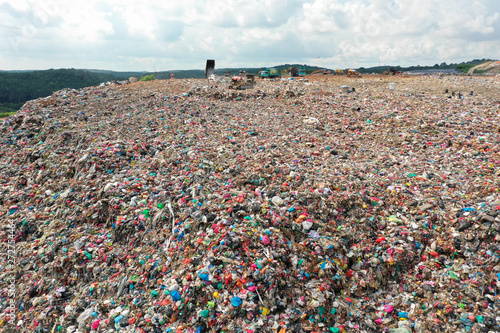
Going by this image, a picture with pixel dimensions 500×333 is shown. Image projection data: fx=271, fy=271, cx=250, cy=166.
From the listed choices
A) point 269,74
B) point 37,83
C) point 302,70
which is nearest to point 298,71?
point 302,70

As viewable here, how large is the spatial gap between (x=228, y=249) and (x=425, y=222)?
9.56 ft

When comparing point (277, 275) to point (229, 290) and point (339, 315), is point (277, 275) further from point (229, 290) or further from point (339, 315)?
point (339, 315)

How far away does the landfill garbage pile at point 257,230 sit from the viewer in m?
2.86

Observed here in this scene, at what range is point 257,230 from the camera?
346 cm

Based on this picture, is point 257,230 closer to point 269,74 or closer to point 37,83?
point 269,74

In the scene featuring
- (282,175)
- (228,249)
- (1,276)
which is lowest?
(1,276)

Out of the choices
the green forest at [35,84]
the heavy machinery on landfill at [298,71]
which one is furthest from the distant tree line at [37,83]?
the heavy machinery on landfill at [298,71]

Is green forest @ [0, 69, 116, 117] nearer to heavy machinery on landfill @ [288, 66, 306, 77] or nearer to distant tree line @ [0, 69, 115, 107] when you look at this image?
distant tree line @ [0, 69, 115, 107]

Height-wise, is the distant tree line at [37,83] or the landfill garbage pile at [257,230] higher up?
the distant tree line at [37,83]

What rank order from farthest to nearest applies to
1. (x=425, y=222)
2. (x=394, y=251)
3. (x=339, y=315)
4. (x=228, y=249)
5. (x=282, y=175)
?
1. (x=282, y=175)
2. (x=425, y=222)
3. (x=394, y=251)
4. (x=228, y=249)
5. (x=339, y=315)

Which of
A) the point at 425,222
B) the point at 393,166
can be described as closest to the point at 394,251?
the point at 425,222

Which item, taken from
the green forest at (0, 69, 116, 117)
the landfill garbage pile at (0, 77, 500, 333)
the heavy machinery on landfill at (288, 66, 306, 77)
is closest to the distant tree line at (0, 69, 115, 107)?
the green forest at (0, 69, 116, 117)

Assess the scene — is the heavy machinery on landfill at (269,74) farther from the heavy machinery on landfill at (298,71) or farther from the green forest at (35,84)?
the green forest at (35,84)

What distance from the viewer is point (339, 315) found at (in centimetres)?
282
